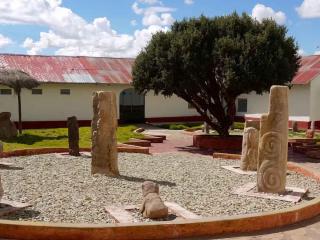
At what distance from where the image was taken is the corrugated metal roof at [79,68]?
91.7ft

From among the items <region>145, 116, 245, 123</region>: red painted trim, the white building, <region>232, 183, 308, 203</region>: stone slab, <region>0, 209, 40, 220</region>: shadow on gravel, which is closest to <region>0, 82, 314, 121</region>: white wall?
the white building

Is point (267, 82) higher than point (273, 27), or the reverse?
point (273, 27)

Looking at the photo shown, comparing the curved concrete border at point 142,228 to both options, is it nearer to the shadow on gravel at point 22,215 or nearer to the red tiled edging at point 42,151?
the shadow on gravel at point 22,215

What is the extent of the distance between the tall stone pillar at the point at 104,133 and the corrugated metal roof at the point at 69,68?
55.2 ft

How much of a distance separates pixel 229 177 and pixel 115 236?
18.6 ft

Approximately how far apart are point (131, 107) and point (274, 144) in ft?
71.3

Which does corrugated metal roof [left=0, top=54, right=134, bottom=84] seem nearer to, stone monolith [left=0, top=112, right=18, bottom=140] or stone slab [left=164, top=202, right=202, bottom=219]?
stone monolith [left=0, top=112, right=18, bottom=140]

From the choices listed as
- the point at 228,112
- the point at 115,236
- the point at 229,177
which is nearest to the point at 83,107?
the point at 228,112

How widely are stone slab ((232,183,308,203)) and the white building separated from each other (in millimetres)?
16807

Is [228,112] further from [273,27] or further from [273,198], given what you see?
[273,198]

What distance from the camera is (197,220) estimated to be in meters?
7.39

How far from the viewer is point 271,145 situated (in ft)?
32.1

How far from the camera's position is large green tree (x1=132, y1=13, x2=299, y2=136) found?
60.0ft

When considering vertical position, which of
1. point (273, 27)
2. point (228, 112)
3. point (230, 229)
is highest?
point (273, 27)
